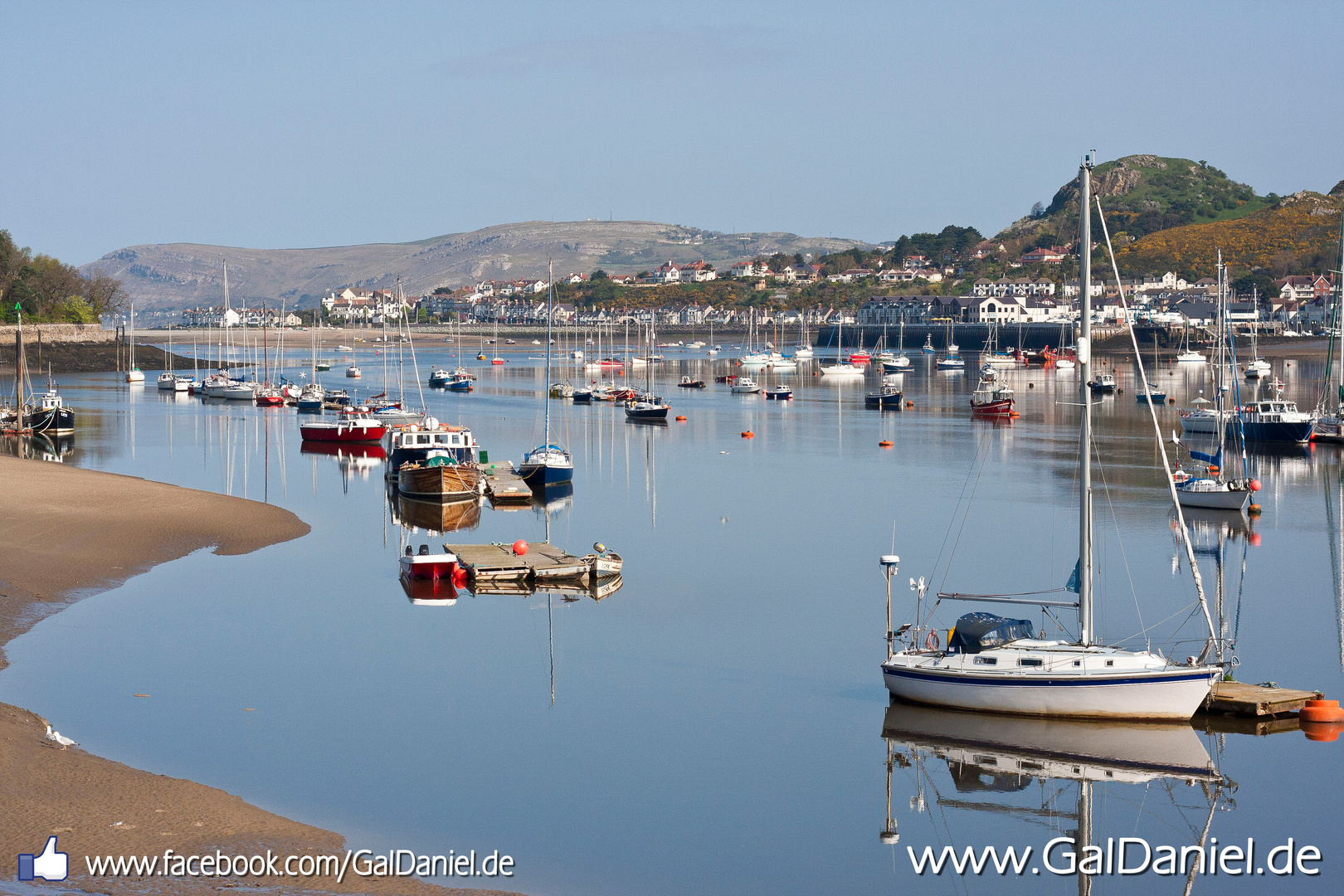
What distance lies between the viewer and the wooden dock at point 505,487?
40.2 metres

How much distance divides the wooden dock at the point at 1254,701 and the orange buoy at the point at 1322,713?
157 mm

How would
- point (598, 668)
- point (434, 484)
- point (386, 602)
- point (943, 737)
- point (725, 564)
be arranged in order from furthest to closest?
point (434, 484), point (725, 564), point (386, 602), point (598, 668), point (943, 737)

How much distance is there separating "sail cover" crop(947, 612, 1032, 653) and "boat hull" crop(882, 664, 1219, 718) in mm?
622

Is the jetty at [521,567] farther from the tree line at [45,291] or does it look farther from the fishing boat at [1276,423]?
the tree line at [45,291]

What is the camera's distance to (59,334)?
12206 centimetres

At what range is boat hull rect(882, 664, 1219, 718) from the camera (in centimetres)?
1766

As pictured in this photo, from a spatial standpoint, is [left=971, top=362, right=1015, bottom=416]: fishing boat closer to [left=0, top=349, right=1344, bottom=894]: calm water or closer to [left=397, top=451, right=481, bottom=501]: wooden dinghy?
[left=0, top=349, right=1344, bottom=894]: calm water

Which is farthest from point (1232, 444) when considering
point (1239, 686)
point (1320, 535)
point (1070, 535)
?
Result: point (1239, 686)

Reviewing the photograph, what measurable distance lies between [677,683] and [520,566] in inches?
315

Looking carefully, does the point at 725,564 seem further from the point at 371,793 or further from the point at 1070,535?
the point at 371,793

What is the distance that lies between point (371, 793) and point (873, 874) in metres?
6.01

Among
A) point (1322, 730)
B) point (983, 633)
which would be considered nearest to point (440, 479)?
point (983, 633)

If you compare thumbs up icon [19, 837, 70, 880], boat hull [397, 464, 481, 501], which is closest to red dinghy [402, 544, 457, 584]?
boat hull [397, 464, 481, 501]

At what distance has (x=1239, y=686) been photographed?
19141 millimetres
